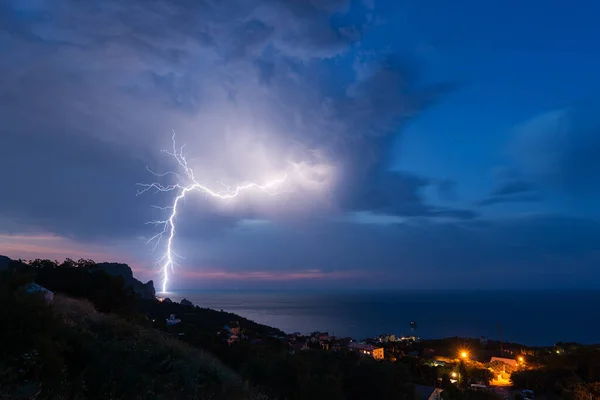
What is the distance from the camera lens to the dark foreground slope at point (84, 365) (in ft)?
18.3

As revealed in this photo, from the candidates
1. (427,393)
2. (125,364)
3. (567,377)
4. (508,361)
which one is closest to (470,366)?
(508,361)

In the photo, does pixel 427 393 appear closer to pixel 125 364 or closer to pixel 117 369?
pixel 125 364

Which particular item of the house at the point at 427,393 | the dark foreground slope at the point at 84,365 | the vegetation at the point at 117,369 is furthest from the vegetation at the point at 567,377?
the dark foreground slope at the point at 84,365

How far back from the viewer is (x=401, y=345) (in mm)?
44312

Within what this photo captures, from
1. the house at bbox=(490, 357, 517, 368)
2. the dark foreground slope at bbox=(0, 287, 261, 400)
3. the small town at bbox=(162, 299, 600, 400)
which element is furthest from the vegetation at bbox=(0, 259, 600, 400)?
the house at bbox=(490, 357, 517, 368)

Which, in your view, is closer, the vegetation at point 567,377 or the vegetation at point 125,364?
the vegetation at point 125,364

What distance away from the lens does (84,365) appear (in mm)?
7016

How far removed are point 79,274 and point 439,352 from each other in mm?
34082

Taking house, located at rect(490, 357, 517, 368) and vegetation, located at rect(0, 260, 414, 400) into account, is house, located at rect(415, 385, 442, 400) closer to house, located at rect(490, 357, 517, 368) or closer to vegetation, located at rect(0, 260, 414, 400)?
vegetation, located at rect(0, 260, 414, 400)

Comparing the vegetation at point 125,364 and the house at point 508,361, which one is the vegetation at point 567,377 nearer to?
the vegetation at point 125,364

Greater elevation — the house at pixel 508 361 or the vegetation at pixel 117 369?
the vegetation at pixel 117 369

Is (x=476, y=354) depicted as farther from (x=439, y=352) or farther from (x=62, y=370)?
(x=62, y=370)

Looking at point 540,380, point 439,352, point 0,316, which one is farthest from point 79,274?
point 439,352

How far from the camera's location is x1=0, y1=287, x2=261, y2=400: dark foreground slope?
558cm
